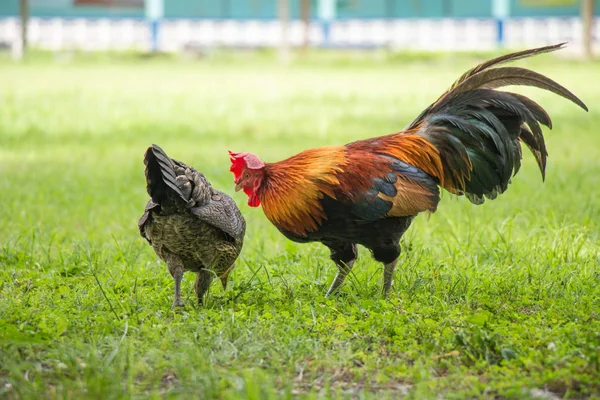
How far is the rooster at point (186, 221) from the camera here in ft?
15.6

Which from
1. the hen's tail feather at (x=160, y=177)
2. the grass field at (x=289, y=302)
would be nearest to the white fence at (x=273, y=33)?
the grass field at (x=289, y=302)

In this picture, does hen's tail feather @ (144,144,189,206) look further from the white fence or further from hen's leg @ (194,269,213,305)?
the white fence

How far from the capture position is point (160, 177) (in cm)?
473

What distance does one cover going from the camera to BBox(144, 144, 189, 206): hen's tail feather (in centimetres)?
466

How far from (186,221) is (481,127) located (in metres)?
2.02

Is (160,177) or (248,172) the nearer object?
(160,177)

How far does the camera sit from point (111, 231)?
7.73 metres

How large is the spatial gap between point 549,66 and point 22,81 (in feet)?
55.9

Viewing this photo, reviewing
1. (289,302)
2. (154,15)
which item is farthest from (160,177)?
(154,15)

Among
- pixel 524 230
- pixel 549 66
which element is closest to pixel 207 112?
pixel 524 230

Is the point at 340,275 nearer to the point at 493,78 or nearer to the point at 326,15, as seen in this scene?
the point at 493,78

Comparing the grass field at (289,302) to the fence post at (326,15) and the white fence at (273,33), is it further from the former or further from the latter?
the fence post at (326,15)

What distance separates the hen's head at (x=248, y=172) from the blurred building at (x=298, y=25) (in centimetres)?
3439

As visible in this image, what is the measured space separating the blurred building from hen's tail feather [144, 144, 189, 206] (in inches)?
1373
